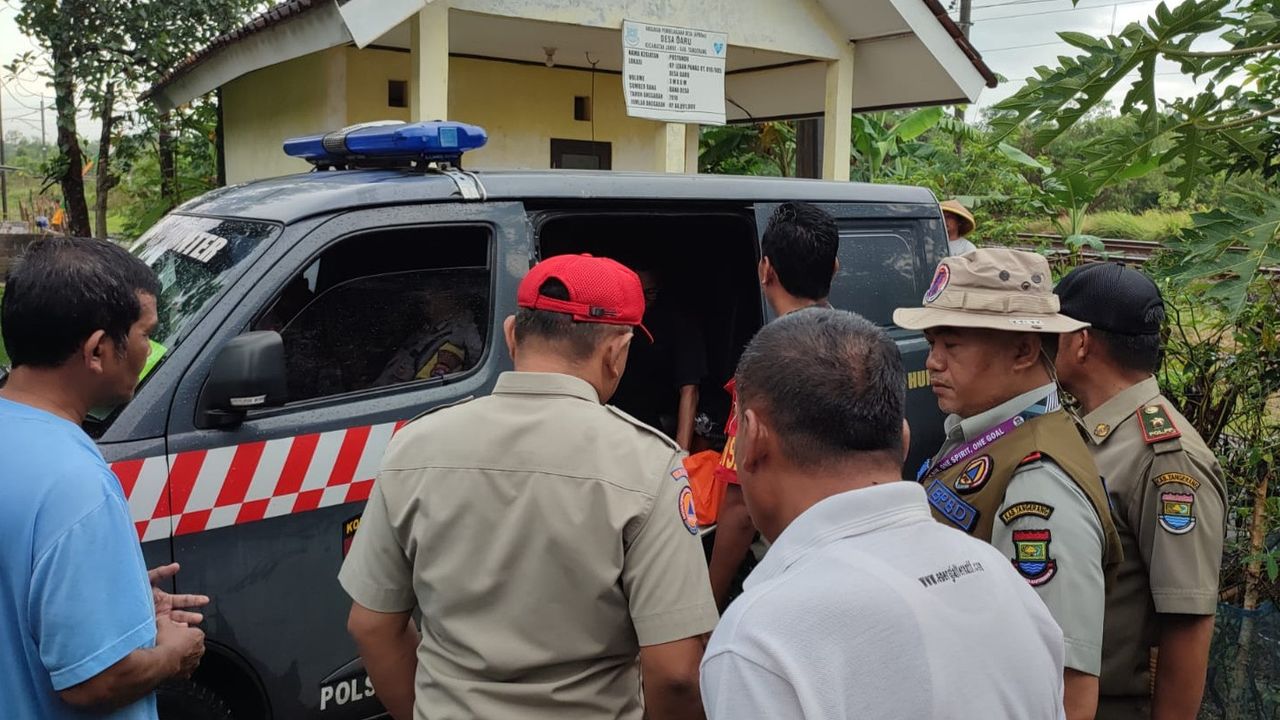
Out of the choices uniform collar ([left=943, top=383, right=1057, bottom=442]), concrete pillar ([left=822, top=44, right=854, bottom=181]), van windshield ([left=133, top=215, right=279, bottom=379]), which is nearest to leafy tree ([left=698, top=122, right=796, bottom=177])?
concrete pillar ([left=822, top=44, right=854, bottom=181])

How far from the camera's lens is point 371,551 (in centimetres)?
196

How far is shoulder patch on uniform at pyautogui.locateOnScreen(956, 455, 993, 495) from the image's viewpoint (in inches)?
76.4

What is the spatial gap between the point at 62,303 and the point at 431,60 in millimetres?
5657

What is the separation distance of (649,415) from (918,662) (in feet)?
10.7

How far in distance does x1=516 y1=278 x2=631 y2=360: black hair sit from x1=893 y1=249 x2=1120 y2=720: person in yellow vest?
0.66m

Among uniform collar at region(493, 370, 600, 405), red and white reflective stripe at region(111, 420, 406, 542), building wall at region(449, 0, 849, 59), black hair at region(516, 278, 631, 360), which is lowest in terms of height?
red and white reflective stripe at region(111, 420, 406, 542)

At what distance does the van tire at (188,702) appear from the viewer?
2.60m

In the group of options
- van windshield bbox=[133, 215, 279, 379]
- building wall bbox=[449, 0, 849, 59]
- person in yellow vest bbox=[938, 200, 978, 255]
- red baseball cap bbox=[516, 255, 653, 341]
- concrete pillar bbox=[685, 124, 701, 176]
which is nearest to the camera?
red baseball cap bbox=[516, 255, 653, 341]

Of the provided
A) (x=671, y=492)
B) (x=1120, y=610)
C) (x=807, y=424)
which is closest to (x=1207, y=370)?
(x=1120, y=610)

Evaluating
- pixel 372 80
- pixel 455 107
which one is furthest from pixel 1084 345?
A: pixel 455 107

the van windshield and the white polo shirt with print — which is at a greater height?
the van windshield

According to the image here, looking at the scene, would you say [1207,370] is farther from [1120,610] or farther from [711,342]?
[1120,610]

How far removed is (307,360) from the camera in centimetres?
297

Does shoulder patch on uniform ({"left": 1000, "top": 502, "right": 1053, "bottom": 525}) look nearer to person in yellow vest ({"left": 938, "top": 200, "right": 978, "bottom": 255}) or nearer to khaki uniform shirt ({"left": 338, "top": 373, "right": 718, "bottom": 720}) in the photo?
khaki uniform shirt ({"left": 338, "top": 373, "right": 718, "bottom": 720})
